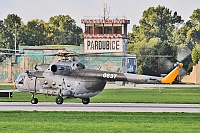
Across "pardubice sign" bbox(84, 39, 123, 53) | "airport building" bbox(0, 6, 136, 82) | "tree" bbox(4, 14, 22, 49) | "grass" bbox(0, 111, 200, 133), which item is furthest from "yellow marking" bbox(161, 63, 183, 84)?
"tree" bbox(4, 14, 22, 49)

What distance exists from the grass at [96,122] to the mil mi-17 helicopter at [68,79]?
835cm

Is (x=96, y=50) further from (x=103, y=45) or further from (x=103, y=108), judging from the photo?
(x=103, y=108)

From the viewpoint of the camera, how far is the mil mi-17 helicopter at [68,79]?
174 feet

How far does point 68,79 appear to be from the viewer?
5391 cm

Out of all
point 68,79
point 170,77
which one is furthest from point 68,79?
point 170,77

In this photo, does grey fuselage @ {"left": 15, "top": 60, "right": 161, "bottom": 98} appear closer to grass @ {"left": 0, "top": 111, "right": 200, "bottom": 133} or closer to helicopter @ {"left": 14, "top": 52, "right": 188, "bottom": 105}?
helicopter @ {"left": 14, "top": 52, "right": 188, "bottom": 105}

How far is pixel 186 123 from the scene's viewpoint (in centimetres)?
3875

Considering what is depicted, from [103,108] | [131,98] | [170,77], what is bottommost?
[131,98]

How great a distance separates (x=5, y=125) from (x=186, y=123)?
24.2ft

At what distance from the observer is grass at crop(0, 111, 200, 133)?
117 ft

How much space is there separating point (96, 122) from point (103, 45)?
98522 mm

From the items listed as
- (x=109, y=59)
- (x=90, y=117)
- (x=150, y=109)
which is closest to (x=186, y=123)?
(x=90, y=117)

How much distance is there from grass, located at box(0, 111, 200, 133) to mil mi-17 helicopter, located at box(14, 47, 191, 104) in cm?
835

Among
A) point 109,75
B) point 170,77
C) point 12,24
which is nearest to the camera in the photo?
point 170,77
